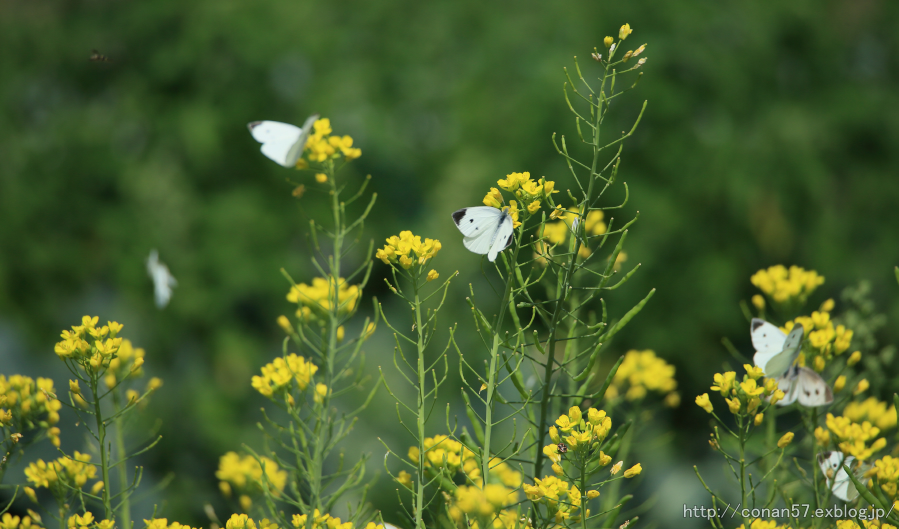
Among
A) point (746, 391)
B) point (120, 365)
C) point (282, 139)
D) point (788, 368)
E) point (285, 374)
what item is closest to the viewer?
point (746, 391)

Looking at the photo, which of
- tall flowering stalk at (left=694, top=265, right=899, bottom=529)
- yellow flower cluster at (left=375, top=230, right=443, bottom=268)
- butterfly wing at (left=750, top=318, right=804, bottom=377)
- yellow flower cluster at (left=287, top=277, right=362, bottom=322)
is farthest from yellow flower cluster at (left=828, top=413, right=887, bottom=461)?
yellow flower cluster at (left=287, top=277, right=362, bottom=322)

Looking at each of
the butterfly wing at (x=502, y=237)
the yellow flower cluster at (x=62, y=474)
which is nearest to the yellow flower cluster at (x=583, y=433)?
the butterfly wing at (x=502, y=237)

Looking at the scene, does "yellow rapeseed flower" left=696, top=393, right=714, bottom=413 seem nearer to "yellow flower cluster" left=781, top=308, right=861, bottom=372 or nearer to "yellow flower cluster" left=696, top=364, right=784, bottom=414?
"yellow flower cluster" left=696, top=364, right=784, bottom=414

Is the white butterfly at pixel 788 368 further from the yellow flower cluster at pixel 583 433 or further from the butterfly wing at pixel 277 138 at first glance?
the butterfly wing at pixel 277 138

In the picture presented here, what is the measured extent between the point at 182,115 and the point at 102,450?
286 inches

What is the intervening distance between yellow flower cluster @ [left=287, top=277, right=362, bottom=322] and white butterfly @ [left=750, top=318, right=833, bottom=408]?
0.83 m

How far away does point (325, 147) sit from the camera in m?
1.42

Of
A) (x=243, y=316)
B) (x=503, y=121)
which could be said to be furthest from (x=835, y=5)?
(x=243, y=316)

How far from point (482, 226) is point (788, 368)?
64 centimetres

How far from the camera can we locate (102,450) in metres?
1.13

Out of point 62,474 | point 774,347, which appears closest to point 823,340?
point 774,347

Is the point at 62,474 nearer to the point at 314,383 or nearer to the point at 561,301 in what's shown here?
the point at 314,383

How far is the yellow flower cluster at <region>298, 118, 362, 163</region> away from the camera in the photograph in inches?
55.6

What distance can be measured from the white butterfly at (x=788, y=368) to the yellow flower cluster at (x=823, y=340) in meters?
0.06
